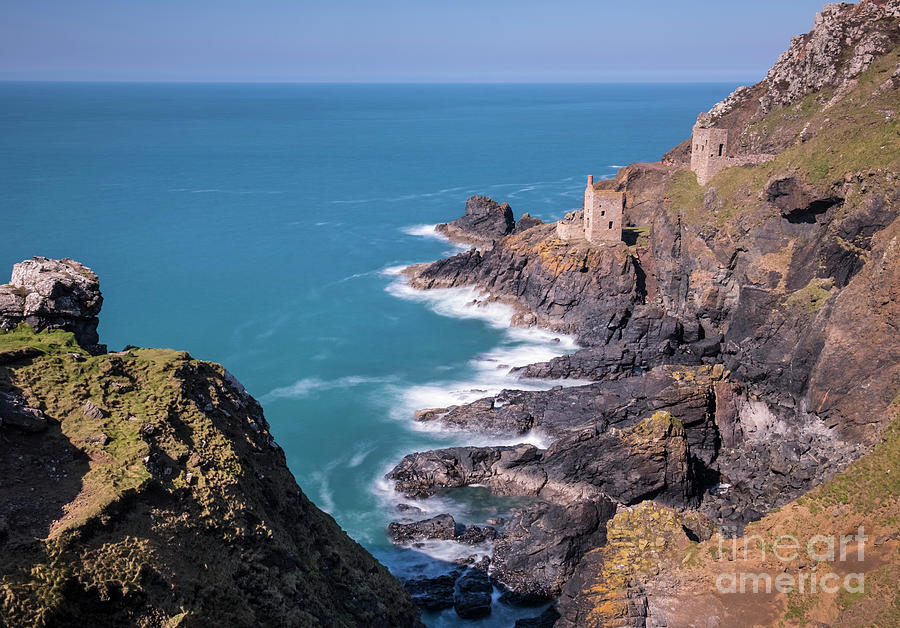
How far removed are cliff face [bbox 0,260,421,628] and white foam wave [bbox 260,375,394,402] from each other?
37328mm

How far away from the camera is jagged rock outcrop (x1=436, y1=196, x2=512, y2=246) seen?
91250mm

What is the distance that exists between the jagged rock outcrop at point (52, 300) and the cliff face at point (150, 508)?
39 centimetres

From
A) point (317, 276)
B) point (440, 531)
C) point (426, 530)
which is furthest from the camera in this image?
point (317, 276)

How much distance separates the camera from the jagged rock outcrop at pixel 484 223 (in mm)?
91250

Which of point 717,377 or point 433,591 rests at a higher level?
point 717,377

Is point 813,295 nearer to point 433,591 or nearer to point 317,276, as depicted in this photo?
point 433,591

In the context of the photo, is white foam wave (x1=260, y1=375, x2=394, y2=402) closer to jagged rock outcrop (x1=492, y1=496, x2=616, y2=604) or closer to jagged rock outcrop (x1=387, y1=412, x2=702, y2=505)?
jagged rock outcrop (x1=387, y1=412, x2=702, y2=505)

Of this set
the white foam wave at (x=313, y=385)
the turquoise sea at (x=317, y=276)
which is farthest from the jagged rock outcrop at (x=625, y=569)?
the white foam wave at (x=313, y=385)

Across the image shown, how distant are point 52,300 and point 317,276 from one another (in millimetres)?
69947

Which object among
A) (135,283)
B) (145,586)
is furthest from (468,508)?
(135,283)

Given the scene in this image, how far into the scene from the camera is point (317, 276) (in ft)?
294

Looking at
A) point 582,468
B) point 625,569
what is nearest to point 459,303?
point 582,468

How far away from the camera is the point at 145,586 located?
1430cm

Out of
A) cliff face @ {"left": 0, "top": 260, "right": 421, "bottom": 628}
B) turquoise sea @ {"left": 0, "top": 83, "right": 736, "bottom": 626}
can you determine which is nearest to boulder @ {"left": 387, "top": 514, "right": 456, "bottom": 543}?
turquoise sea @ {"left": 0, "top": 83, "right": 736, "bottom": 626}
